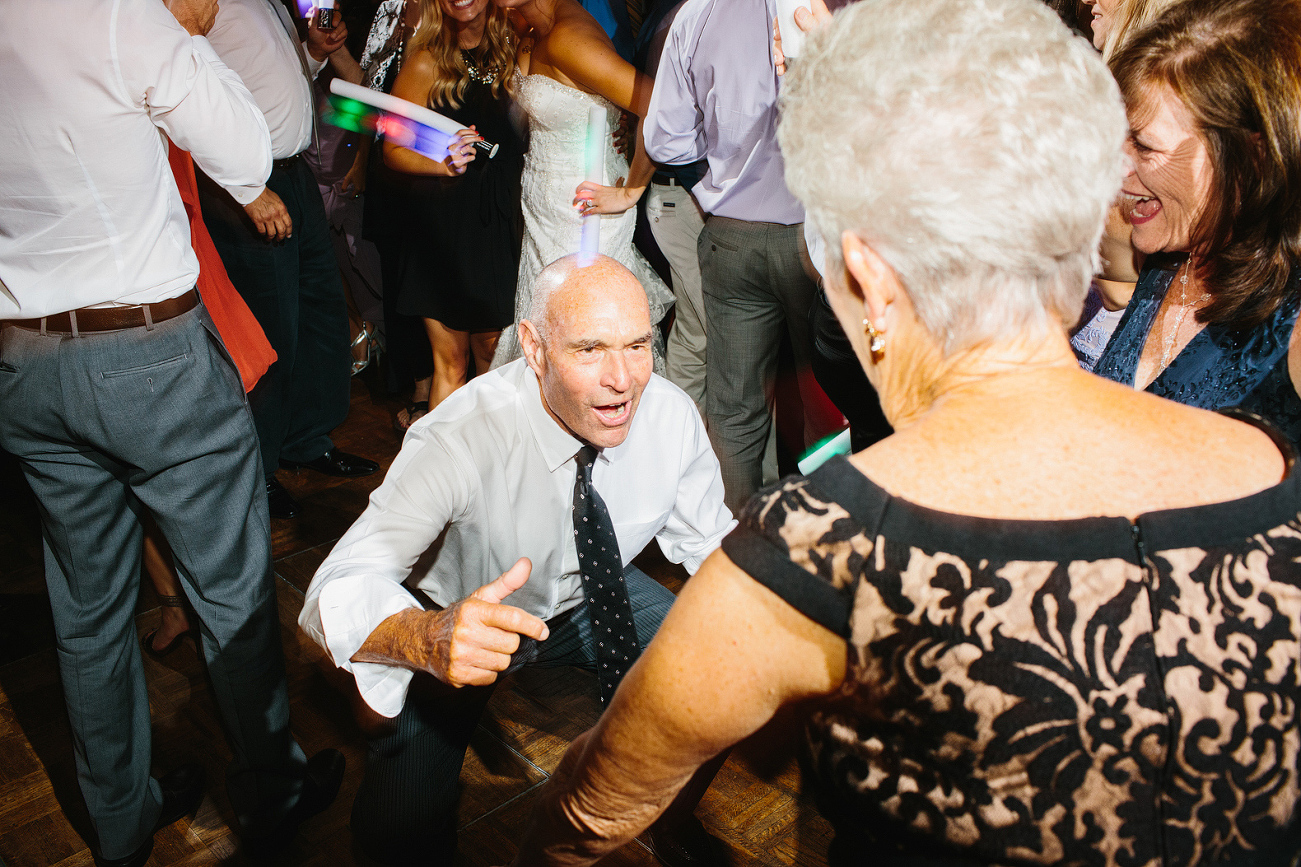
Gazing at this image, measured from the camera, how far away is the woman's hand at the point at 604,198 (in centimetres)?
283

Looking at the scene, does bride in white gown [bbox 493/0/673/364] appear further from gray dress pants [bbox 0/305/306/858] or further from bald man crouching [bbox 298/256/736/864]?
gray dress pants [bbox 0/305/306/858]

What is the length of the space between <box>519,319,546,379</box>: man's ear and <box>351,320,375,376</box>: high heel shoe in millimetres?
2471

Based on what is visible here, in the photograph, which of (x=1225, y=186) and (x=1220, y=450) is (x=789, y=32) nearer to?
(x=1225, y=186)

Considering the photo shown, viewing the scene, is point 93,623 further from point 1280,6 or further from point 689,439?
point 1280,6

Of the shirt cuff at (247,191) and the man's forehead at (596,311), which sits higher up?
the shirt cuff at (247,191)

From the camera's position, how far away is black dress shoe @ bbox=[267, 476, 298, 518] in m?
3.05

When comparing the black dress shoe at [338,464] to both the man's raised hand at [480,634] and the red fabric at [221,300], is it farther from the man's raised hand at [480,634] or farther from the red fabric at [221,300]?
the man's raised hand at [480,634]

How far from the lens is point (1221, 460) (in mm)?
735

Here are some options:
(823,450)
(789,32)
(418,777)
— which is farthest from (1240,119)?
(823,450)

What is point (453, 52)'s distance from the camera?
111 inches

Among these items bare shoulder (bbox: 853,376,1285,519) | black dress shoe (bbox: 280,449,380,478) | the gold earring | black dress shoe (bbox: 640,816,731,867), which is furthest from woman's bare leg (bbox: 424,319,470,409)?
bare shoulder (bbox: 853,376,1285,519)

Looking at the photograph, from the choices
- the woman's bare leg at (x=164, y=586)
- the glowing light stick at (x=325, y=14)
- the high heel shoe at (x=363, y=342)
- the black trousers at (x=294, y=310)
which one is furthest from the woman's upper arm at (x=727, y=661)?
the high heel shoe at (x=363, y=342)

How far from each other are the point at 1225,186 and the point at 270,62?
2.49 meters

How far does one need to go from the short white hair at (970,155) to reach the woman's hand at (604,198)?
83.4 inches
